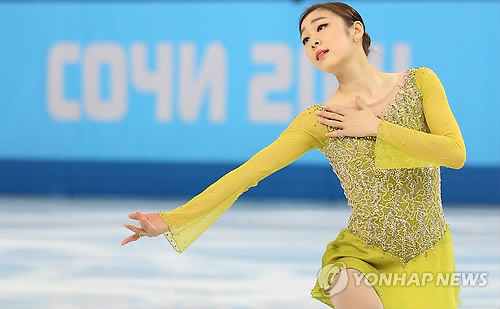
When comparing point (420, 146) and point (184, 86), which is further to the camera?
point (184, 86)

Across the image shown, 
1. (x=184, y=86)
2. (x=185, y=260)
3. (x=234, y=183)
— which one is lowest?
(x=234, y=183)

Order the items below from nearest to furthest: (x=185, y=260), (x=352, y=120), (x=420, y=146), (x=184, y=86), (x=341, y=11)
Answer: (x=420, y=146)
(x=352, y=120)
(x=341, y=11)
(x=185, y=260)
(x=184, y=86)

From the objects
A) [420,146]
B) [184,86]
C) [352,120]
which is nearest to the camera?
[420,146]

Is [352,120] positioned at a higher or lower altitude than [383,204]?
higher

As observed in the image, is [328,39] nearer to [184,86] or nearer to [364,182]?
[364,182]

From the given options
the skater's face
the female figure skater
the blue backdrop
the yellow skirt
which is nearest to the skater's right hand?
the female figure skater

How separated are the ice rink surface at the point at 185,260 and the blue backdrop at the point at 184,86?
32.3 inches

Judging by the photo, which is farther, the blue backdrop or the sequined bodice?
the blue backdrop

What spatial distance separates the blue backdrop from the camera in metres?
7.12

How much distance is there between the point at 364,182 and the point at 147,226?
0.56 metres

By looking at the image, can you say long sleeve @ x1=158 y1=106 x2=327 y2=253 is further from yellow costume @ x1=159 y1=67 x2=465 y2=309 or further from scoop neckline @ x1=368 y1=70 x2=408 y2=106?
scoop neckline @ x1=368 y1=70 x2=408 y2=106

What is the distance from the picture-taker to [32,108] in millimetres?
7566

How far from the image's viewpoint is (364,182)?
7.18 feet

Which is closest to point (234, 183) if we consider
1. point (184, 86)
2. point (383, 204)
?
point (383, 204)
